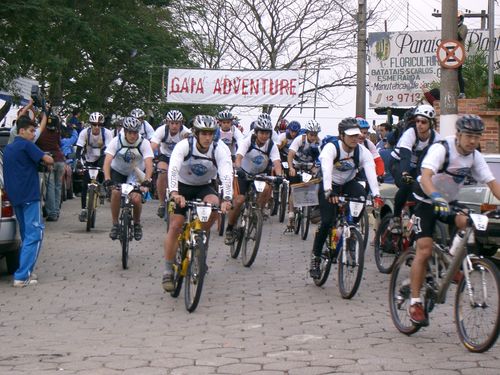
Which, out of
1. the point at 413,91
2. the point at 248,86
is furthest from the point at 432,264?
the point at 413,91

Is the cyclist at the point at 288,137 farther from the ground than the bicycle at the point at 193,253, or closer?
farther from the ground

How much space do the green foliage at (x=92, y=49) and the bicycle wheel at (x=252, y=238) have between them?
461 inches

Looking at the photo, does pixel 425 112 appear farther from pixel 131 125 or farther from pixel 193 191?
pixel 131 125

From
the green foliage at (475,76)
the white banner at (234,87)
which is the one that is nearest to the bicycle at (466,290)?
the green foliage at (475,76)

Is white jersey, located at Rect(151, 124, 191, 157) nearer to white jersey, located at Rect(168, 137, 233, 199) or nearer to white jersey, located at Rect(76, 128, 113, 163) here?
white jersey, located at Rect(76, 128, 113, 163)

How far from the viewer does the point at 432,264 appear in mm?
8859

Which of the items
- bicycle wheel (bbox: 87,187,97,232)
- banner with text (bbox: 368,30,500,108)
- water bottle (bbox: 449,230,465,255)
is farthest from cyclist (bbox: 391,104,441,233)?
banner with text (bbox: 368,30,500,108)

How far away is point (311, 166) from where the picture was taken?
18141 millimetres

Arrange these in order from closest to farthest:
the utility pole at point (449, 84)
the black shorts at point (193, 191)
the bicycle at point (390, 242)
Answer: the black shorts at point (193, 191)
the bicycle at point (390, 242)
the utility pole at point (449, 84)

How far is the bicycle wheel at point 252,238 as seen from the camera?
44.6 feet

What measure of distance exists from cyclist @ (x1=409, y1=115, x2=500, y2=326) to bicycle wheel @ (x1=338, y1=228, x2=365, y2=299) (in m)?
1.87

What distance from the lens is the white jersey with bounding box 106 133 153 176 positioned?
14664 mm

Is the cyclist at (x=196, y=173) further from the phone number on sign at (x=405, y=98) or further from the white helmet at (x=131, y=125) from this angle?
the phone number on sign at (x=405, y=98)

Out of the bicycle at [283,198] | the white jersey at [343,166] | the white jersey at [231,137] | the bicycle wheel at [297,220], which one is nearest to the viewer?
the white jersey at [343,166]
